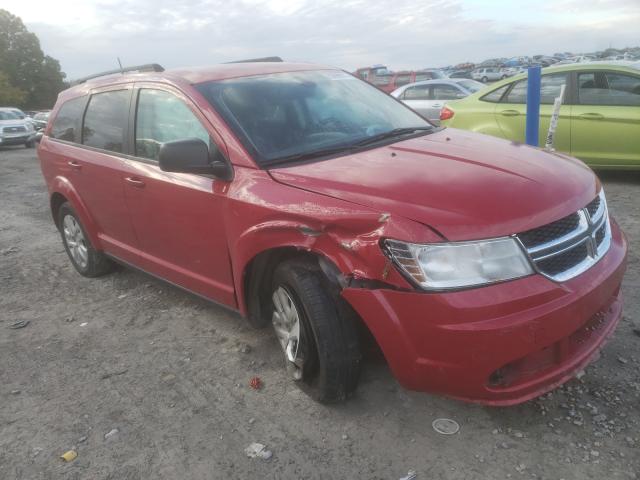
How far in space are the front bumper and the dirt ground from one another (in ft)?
1.02

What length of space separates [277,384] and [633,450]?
1.71 metres

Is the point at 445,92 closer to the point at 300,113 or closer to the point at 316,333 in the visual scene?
the point at 300,113

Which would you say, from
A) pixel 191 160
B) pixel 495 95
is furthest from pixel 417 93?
pixel 191 160

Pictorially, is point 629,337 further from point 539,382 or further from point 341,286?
point 341,286

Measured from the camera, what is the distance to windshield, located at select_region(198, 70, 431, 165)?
3.02 m

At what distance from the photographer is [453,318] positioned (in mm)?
2123

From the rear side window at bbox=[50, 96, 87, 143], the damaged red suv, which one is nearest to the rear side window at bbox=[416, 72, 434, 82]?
the rear side window at bbox=[50, 96, 87, 143]

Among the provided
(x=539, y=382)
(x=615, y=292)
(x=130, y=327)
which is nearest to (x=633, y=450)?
(x=539, y=382)

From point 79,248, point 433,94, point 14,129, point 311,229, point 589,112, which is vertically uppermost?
point 311,229

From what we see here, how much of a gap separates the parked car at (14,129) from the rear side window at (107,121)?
19.8 m

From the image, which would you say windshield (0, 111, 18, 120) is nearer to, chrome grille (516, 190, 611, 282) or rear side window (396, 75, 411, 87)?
rear side window (396, 75, 411, 87)

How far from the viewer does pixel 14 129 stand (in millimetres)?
21625

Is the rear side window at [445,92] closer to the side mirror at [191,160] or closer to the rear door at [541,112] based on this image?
the rear door at [541,112]

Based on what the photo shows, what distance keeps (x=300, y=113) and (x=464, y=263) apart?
1.54m
